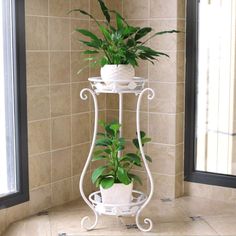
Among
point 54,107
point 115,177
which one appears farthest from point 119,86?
point 54,107

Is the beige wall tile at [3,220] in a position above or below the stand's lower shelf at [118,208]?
below

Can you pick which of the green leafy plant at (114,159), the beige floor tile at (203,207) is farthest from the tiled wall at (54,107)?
the beige floor tile at (203,207)

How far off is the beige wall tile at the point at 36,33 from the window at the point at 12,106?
0.06 meters

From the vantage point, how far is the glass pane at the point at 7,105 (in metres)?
3.24

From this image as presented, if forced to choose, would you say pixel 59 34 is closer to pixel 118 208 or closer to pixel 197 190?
pixel 118 208

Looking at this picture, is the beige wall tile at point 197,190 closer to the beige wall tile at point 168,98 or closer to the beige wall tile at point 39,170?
the beige wall tile at point 168,98

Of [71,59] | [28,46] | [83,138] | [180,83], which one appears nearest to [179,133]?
[180,83]

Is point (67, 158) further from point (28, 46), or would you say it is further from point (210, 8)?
point (210, 8)

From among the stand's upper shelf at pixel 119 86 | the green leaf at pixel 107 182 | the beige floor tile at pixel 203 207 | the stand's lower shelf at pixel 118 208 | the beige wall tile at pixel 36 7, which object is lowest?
the beige floor tile at pixel 203 207

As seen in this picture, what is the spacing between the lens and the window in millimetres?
3238

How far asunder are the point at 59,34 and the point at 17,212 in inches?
47.5

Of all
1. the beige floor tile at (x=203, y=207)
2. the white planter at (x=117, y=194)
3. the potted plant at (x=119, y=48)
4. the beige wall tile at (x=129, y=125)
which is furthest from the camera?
the beige wall tile at (x=129, y=125)

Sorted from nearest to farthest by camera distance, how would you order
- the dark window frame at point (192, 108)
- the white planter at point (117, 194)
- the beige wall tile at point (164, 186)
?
the white planter at point (117, 194) < the dark window frame at point (192, 108) < the beige wall tile at point (164, 186)

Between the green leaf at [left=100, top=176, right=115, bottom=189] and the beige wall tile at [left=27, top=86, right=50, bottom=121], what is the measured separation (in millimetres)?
649
